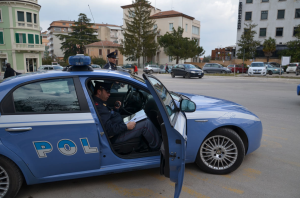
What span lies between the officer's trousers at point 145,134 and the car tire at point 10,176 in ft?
3.83

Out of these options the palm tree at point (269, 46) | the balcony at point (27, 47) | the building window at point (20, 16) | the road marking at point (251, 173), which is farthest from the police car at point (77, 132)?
the palm tree at point (269, 46)

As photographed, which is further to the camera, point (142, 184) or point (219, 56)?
point (219, 56)

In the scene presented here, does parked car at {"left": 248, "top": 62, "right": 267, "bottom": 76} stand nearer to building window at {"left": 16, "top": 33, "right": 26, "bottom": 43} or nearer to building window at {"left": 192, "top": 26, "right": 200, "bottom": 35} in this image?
building window at {"left": 192, "top": 26, "right": 200, "bottom": 35}

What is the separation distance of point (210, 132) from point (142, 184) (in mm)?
1161

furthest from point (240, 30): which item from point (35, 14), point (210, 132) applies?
point (210, 132)

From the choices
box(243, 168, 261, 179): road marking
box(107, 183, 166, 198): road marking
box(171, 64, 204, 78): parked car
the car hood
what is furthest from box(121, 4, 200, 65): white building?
box(107, 183, 166, 198): road marking

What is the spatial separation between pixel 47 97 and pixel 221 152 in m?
2.41

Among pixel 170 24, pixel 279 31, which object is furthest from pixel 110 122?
pixel 170 24

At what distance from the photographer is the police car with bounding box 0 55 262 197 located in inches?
94.7

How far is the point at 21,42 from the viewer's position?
40750 mm

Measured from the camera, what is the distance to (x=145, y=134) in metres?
2.98

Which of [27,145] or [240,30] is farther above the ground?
[240,30]

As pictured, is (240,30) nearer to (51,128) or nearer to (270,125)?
(270,125)

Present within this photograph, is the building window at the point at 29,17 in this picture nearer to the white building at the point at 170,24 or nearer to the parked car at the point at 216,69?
the white building at the point at 170,24
